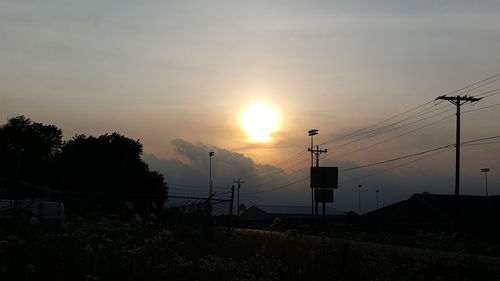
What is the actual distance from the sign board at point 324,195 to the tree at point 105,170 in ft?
70.7

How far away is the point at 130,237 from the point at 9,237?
10.0ft

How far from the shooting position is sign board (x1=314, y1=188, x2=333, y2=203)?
55.0 meters

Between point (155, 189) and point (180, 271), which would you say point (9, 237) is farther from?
point (155, 189)

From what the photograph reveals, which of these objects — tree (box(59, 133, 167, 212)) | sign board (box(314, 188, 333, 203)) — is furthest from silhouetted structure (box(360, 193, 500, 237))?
tree (box(59, 133, 167, 212))

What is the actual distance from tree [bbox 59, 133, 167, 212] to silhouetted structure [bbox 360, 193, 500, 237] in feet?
91.0

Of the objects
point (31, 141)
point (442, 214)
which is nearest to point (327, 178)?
point (442, 214)

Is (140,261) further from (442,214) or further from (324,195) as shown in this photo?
(442,214)

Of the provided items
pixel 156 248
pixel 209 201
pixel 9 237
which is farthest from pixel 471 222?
pixel 9 237

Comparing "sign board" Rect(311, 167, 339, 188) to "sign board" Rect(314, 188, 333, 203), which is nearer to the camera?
"sign board" Rect(314, 188, 333, 203)

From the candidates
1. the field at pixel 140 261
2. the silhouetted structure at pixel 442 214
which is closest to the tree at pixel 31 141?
the silhouetted structure at pixel 442 214

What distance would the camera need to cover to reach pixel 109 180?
70.3 metres

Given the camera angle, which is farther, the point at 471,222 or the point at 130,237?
the point at 471,222

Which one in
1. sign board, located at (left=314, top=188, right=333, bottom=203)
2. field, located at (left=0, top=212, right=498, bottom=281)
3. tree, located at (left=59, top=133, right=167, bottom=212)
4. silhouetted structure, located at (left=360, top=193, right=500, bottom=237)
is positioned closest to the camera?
field, located at (left=0, top=212, right=498, bottom=281)

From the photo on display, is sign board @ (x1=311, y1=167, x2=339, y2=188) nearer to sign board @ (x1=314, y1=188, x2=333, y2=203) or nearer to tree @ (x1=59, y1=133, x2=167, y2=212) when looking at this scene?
sign board @ (x1=314, y1=188, x2=333, y2=203)
